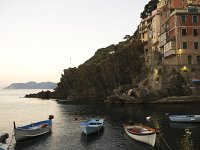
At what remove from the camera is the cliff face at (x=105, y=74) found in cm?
11962

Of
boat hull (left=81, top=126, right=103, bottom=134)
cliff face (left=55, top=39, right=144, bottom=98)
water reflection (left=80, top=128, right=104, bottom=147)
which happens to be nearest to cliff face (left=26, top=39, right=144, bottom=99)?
cliff face (left=55, top=39, right=144, bottom=98)

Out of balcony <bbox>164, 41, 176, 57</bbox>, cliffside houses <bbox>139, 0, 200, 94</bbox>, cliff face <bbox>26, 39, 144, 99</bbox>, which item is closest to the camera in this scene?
cliffside houses <bbox>139, 0, 200, 94</bbox>

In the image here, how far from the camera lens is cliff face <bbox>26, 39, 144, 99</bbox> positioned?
4710 inches

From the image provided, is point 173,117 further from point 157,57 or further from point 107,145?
point 157,57

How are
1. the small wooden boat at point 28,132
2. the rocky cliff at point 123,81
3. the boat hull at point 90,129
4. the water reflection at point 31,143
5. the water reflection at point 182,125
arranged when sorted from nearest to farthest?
the water reflection at point 31,143 < the small wooden boat at point 28,132 < the boat hull at point 90,129 < the water reflection at point 182,125 < the rocky cliff at point 123,81

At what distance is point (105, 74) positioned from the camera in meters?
127

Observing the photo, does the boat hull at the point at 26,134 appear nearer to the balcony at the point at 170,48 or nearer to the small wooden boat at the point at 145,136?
the small wooden boat at the point at 145,136

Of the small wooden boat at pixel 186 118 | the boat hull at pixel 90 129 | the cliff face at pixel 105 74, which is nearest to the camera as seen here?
the boat hull at pixel 90 129

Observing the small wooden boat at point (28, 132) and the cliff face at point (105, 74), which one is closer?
the small wooden boat at point (28, 132)

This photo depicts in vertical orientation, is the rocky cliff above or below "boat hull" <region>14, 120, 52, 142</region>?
above

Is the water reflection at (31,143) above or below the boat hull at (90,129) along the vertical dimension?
below

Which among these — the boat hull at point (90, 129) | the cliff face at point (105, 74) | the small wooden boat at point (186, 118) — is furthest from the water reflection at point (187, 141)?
the cliff face at point (105, 74)

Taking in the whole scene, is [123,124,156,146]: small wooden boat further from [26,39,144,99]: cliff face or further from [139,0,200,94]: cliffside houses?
[26,39,144,99]: cliff face

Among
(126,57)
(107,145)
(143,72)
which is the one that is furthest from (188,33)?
(107,145)
